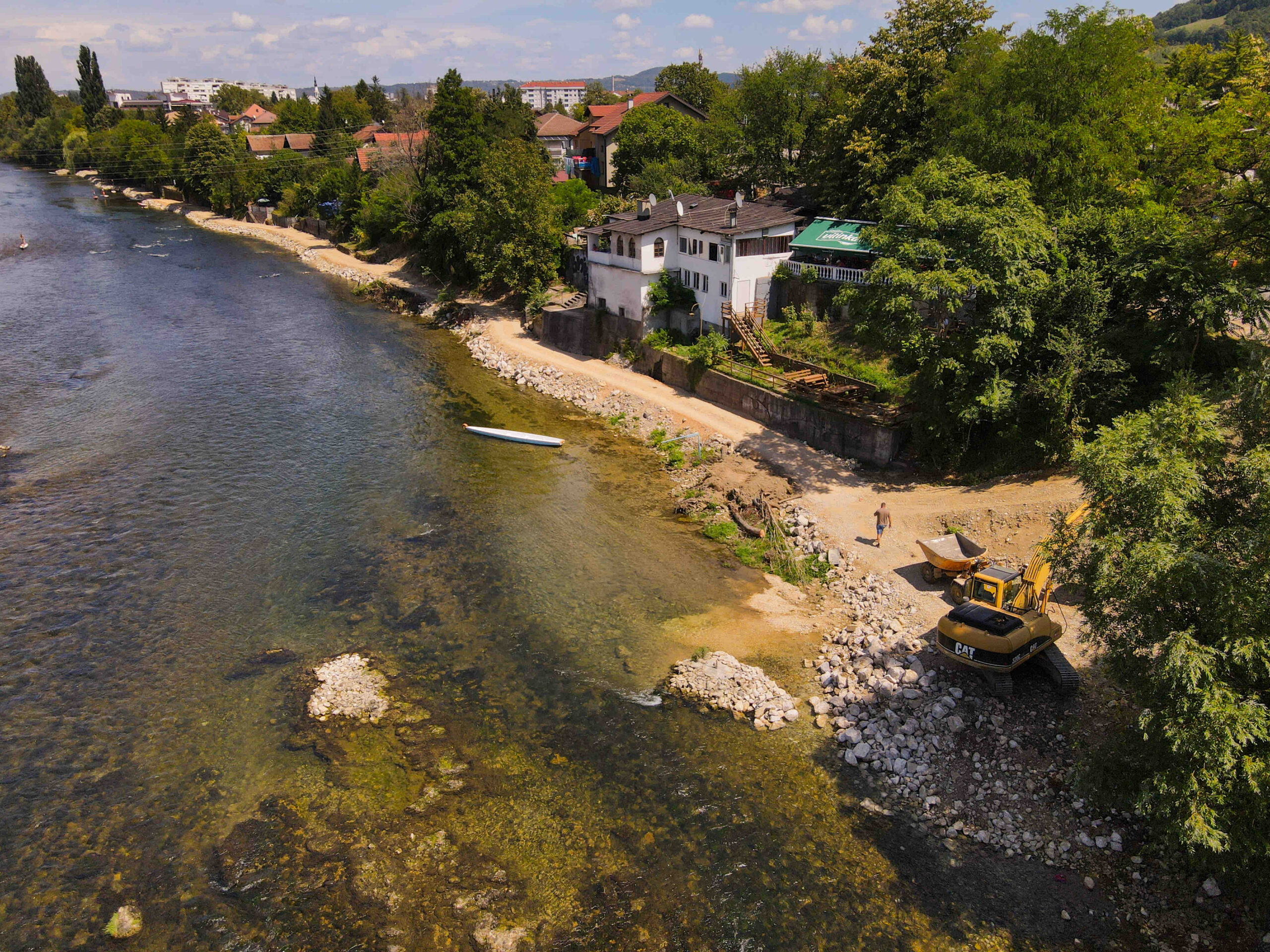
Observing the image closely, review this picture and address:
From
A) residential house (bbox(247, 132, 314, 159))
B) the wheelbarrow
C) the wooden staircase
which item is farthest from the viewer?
residential house (bbox(247, 132, 314, 159))

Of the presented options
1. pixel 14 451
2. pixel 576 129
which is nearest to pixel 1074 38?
pixel 14 451

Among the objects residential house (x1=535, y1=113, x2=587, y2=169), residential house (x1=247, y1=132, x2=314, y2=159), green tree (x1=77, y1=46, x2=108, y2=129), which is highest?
green tree (x1=77, y1=46, x2=108, y2=129)

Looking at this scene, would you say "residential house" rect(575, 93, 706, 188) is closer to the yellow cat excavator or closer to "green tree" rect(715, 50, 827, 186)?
"green tree" rect(715, 50, 827, 186)

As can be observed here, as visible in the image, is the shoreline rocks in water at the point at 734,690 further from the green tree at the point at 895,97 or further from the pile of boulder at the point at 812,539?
the green tree at the point at 895,97

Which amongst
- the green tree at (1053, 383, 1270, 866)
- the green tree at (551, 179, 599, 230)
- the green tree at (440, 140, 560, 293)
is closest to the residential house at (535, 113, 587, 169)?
the green tree at (551, 179, 599, 230)

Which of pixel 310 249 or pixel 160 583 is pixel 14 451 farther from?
pixel 310 249

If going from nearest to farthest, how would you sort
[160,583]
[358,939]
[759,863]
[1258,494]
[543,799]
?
1. [1258,494]
2. [358,939]
3. [759,863]
4. [543,799]
5. [160,583]

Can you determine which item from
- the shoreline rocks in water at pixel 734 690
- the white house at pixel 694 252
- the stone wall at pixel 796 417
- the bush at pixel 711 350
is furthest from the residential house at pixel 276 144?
the shoreline rocks in water at pixel 734 690
